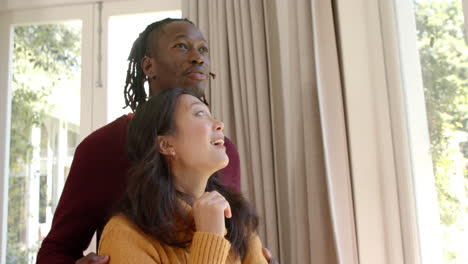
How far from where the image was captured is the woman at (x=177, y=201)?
0.85 m

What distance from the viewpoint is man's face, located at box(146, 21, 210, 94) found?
118 centimetres

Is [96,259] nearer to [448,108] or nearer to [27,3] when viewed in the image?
[448,108]

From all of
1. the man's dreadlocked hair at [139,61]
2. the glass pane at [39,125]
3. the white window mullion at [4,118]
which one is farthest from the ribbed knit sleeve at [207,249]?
the white window mullion at [4,118]

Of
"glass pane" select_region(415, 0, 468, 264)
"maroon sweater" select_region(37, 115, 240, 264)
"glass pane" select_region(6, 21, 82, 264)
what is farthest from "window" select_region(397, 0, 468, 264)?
"glass pane" select_region(6, 21, 82, 264)

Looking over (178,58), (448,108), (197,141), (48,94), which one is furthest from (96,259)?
(48,94)

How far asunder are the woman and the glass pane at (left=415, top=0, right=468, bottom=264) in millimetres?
757

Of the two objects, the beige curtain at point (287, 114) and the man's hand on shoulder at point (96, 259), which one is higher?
the beige curtain at point (287, 114)

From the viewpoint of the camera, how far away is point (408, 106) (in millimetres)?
1685

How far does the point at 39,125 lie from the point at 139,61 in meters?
1.54

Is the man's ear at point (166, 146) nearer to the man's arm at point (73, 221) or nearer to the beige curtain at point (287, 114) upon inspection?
the man's arm at point (73, 221)

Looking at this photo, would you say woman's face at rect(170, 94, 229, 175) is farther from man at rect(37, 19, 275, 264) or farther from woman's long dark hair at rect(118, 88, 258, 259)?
man at rect(37, 19, 275, 264)

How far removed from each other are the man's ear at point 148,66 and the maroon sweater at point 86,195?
20 centimetres

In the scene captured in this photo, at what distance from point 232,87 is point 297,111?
0.40 meters

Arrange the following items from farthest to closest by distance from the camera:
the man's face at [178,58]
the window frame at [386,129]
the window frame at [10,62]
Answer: the window frame at [10,62] < the window frame at [386,129] < the man's face at [178,58]
